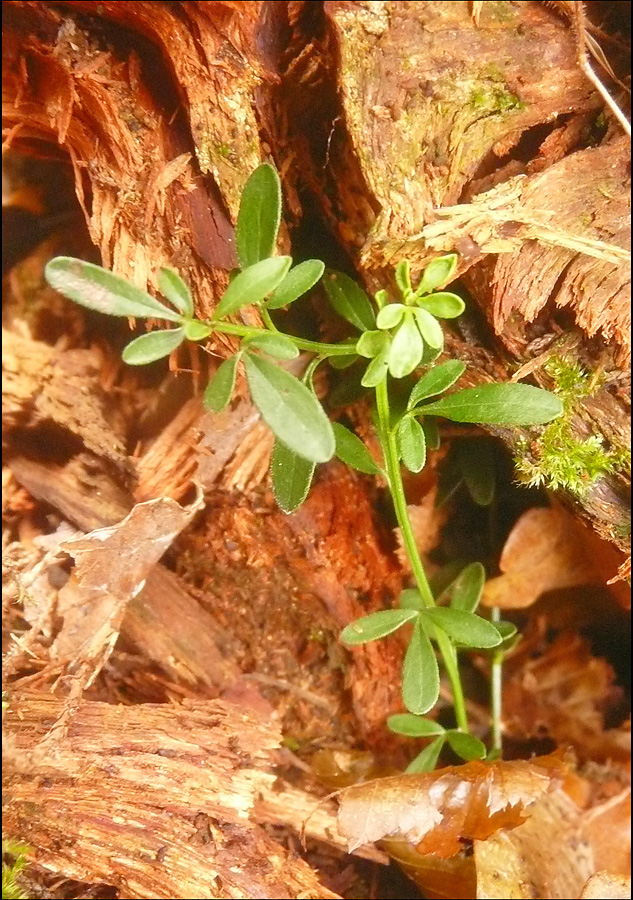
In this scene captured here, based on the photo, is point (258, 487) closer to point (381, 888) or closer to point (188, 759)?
point (188, 759)

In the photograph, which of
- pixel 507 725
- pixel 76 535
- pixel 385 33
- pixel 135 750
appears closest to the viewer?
pixel 385 33

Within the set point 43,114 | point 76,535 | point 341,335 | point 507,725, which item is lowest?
point 507,725

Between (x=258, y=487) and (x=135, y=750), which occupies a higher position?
(x=258, y=487)

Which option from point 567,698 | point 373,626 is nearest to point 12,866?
point 373,626

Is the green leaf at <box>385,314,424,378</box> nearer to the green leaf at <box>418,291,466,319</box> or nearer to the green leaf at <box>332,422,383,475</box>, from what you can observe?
the green leaf at <box>418,291,466,319</box>

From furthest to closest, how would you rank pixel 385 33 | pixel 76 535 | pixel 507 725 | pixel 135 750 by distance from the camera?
pixel 507 725 < pixel 76 535 < pixel 135 750 < pixel 385 33

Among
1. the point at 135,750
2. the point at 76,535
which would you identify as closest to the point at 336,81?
the point at 76,535
